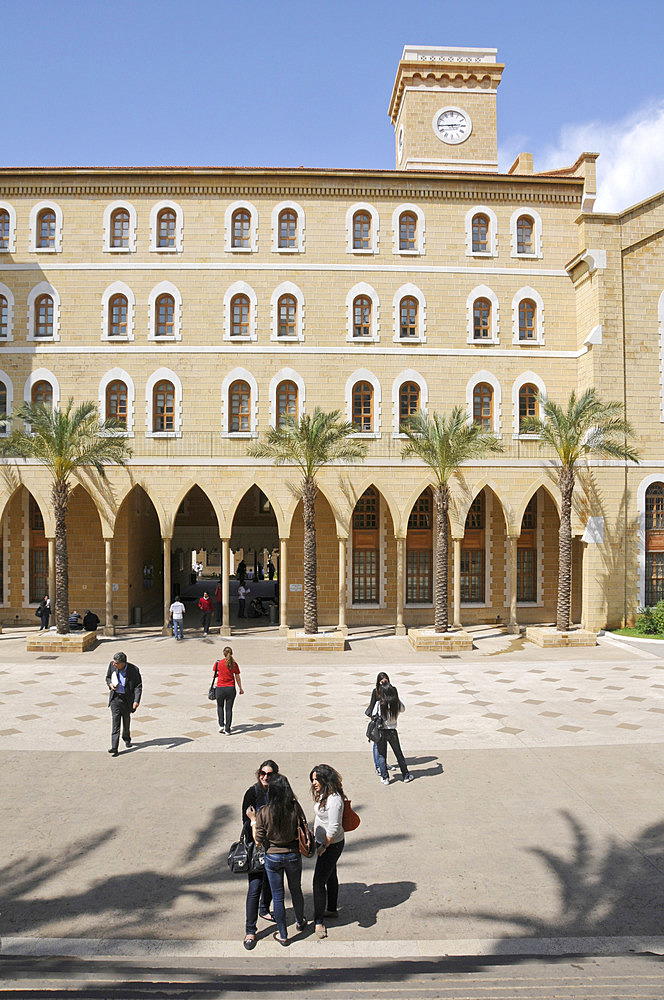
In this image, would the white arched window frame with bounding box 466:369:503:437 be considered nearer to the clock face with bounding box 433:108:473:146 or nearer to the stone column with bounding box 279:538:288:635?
the stone column with bounding box 279:538:288:635

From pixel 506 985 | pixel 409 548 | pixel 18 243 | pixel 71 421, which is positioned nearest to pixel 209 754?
pixel 506 985

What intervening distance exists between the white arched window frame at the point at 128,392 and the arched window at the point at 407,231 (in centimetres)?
1084

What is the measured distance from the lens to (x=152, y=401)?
24547 millimetres

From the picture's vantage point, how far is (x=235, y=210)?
82.2 ft

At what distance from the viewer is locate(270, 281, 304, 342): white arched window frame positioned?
24.7 m

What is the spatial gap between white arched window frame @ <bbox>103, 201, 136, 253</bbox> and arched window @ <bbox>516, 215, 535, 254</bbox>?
45.3 feet

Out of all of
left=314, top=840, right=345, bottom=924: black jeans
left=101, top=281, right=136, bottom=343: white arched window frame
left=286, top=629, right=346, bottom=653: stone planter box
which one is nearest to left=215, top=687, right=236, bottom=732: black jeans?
left=314, top=840, right=345, bottom=924: black jeans

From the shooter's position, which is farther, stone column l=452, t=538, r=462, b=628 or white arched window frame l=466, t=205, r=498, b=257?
white arched window frame l=466, t=205, r=498, b=257

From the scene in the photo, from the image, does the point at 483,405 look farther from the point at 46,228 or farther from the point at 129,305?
the point at 46,228

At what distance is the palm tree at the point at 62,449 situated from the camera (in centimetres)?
2139

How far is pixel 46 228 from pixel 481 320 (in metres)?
15.9

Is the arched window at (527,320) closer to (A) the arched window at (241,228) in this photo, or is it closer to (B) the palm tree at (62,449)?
(A) the arched window at (241,228)

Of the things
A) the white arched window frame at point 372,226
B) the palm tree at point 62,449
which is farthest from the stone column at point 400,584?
the white arched window frame at point 372,226

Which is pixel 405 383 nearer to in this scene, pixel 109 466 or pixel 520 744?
pixel 109 466
